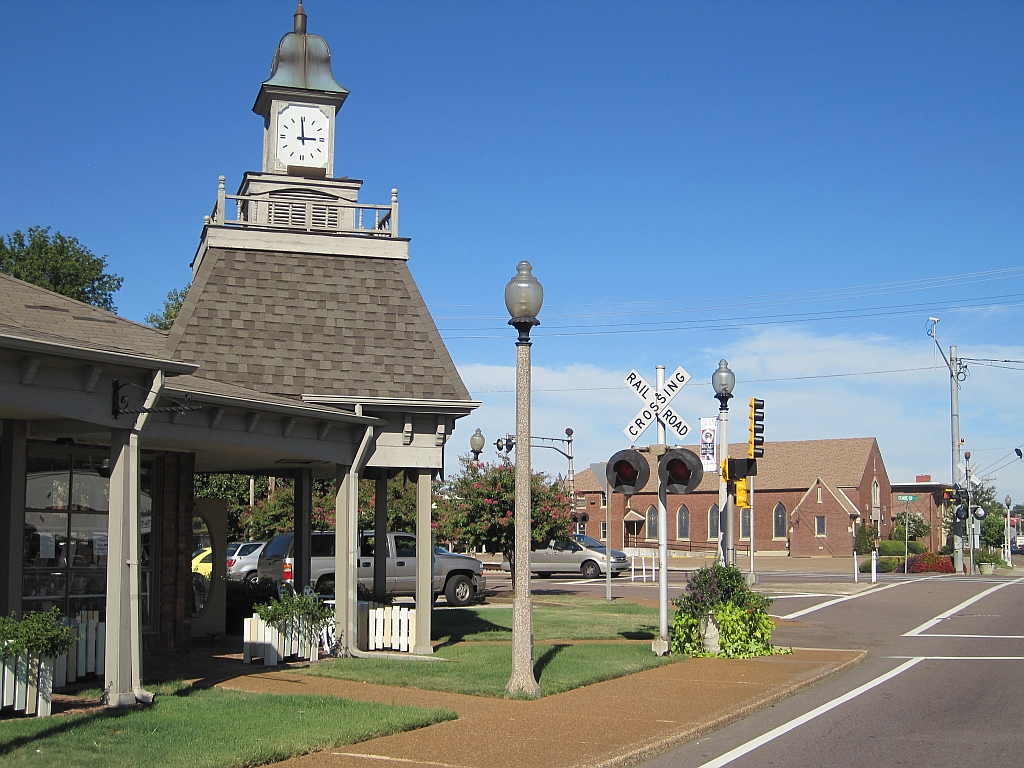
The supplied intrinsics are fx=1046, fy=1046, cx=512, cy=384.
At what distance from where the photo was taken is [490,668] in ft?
42.1

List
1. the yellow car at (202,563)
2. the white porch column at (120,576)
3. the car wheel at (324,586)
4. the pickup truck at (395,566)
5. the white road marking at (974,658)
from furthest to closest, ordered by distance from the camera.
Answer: the pickup truck at (395,566) < the car wheel at (324,586) < the yellow car at (202,563) < the white road marking at (974,658) < the white porch column at (120,576)

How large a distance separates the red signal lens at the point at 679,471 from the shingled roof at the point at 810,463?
58.9 meters

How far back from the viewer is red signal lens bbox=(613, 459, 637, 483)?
13.8m

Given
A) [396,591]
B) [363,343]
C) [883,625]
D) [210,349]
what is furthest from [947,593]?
[210,349]

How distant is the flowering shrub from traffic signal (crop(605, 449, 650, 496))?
6.53 feet

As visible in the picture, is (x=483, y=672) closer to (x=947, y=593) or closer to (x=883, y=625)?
(x=883, y=625)

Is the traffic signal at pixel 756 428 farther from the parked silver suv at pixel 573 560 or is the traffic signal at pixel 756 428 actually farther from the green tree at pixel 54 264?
the green tree at pixel 54 264

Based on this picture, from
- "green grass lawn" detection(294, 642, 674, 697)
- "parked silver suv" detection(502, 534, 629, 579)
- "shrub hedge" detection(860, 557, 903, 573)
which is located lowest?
"shrub hedge" detection(860, 557, 903, 573)

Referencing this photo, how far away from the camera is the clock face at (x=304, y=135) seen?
18266mm

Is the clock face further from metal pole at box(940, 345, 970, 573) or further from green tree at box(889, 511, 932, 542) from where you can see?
green tree at box(889, 511, 932, 542)

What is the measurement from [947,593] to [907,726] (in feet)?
72.0

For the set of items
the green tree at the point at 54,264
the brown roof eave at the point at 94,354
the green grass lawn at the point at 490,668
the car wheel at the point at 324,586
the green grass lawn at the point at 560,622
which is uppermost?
the green tree at the point at 54,264

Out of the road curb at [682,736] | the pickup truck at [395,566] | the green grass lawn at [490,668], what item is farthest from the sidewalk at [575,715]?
the pickup truck at [395,566]

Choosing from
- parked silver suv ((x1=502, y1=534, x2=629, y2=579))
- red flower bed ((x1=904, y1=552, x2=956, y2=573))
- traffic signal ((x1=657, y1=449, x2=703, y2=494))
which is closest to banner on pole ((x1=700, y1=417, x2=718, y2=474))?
traffic signal ((x1=657, y1=449, x2=703, y2=494))
